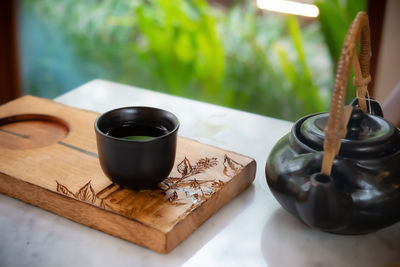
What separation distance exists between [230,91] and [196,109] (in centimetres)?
96

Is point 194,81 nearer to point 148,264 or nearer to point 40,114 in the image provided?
point 40,114

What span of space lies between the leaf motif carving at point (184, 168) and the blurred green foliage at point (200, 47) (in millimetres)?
1230

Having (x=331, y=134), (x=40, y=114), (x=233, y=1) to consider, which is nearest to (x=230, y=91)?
(x=233, y=1)

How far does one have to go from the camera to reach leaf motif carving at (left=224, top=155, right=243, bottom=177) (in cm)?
84

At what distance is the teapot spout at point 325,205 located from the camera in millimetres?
625

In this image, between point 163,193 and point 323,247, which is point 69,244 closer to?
point 163,193

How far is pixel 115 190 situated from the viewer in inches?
30.9

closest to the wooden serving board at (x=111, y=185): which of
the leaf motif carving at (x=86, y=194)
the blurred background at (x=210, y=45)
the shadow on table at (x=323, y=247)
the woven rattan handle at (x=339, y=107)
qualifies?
the leaf motif carving at (x=86, y=194)

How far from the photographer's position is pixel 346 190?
657mm

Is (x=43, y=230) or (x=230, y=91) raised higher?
(x=43, y=230)

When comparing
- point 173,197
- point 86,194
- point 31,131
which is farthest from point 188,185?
point 31,131

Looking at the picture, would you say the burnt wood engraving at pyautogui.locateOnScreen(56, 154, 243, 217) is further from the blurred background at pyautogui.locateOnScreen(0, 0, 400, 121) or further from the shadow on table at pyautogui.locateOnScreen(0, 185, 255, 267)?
the blurred background at pyautogui.locateOnScreen(0, 0, 400, 121)

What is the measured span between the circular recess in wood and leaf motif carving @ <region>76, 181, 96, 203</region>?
219 millimetres

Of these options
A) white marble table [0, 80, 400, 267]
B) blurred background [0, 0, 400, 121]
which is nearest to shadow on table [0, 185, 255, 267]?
white marble table [0, 80, 400, 267]
